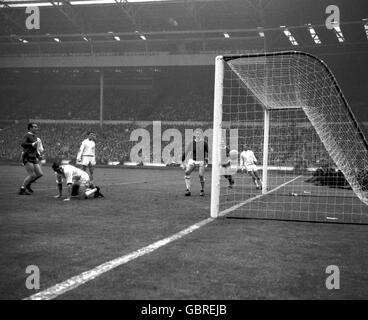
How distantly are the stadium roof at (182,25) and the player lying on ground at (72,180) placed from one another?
87.0ft

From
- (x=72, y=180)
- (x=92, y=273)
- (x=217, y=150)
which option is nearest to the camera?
(x=92, y=273)

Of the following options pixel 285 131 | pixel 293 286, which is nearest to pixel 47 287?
pixel 293 286

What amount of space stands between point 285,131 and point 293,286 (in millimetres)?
25874

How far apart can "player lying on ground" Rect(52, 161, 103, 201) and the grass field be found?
1.80 metres

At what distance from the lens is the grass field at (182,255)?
10.2 feet

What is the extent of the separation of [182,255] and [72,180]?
18.5ft

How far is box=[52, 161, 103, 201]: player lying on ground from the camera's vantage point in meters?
8.98

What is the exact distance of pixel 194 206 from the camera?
8383mm

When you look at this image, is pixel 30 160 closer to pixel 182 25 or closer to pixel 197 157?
pixel 197 157

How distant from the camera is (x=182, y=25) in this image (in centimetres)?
3881

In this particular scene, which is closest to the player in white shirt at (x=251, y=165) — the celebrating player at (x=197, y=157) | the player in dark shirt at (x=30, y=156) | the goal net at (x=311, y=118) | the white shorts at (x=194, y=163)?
the goal net at (x=311, y=118)

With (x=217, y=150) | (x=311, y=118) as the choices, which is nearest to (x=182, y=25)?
(x=311, y=118)

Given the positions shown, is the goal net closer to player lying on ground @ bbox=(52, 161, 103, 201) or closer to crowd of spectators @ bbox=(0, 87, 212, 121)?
player lying on ground @ bbox=(52, 161, 103, 201)
